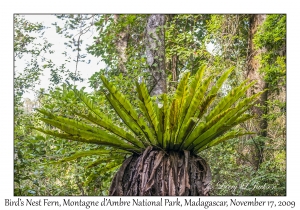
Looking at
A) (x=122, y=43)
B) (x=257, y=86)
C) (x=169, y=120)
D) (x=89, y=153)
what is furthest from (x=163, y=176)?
(x=257, y=86)

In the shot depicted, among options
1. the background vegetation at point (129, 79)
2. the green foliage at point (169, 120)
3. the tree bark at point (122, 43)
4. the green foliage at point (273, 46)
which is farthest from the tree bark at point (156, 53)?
the green foliage at point (169, 120)

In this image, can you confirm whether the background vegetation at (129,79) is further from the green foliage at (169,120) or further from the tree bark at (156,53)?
the green foliage at (169,120)

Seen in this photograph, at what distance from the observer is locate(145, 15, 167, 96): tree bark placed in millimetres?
3586

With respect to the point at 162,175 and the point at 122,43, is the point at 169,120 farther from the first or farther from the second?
the point at 122,43

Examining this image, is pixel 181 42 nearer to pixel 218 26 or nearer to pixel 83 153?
pixel 218 26

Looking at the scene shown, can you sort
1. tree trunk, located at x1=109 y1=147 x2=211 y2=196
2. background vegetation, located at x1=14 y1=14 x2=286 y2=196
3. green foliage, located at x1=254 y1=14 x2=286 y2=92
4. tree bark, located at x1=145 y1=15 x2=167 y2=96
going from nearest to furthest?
tree trunk, located at x1=109 y1=147 x2=211 y2=196
background vegetation, located at x1=14 y1=14 x2=286 y2=196
tree bark, located at x1=145 y1=15 x2=167 y2=96
green foliage, located at x1=254 y1=14 x2=286 y2=92

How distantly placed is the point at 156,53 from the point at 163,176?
181 cm

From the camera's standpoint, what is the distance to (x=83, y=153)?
2377 mm

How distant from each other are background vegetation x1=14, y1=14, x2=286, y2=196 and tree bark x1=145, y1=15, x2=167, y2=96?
0.27 ft

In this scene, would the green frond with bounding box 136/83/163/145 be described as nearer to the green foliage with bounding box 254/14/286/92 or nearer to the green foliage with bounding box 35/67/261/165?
the green foliage with bounding box 35/67/261/165

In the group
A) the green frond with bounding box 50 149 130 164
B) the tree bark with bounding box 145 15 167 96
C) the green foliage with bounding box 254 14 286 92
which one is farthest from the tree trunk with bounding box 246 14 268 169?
the green frond with bounding box 50 149 130 164

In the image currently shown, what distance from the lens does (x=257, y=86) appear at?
4.86 metres

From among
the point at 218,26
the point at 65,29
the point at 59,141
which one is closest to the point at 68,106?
the point at 59,141

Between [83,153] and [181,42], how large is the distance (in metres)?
3.29
